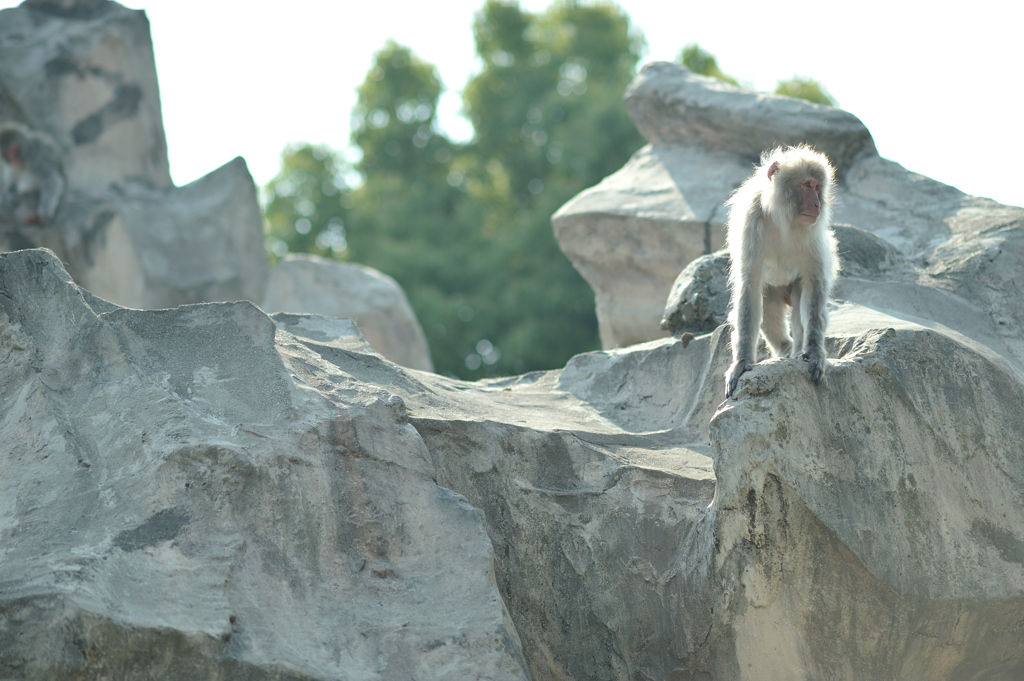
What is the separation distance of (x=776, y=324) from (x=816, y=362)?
2.95 feet

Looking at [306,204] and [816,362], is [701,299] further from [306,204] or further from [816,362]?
[306,204]

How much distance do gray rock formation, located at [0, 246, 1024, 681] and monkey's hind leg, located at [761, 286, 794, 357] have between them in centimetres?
46

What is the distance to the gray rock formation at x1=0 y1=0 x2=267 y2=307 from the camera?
11.0 m

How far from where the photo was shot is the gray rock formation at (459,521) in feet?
9.77

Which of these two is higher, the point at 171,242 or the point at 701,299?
the point at 701,299

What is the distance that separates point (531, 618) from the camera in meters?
3.74

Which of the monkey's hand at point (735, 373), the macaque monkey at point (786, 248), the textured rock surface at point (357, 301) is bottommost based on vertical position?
the textured rock surface at point (357, 301)

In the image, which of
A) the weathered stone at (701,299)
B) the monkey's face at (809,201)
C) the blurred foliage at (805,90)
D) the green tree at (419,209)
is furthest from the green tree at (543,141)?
the monkey's face at (809,201)

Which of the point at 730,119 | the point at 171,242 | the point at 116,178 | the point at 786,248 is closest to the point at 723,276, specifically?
the point at 786,248

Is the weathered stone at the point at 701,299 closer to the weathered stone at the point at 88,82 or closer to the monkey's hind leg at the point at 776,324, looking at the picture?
the monkey's hind leg at the point at 776,324

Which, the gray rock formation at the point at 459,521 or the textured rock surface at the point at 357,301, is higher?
the gray rock formation at the point at 459,521

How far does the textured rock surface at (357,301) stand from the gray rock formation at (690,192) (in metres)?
4.16

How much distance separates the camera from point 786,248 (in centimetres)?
400

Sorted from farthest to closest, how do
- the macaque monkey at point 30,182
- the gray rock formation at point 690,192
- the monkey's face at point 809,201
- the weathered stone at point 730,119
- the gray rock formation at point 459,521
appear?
the macaque monkey at point 30,182 < the weathered stone at point 730,119 < the gray rock formation at point 690,192 < the monkey's face at point 809,201 < the gray rock formation at point 459,521
